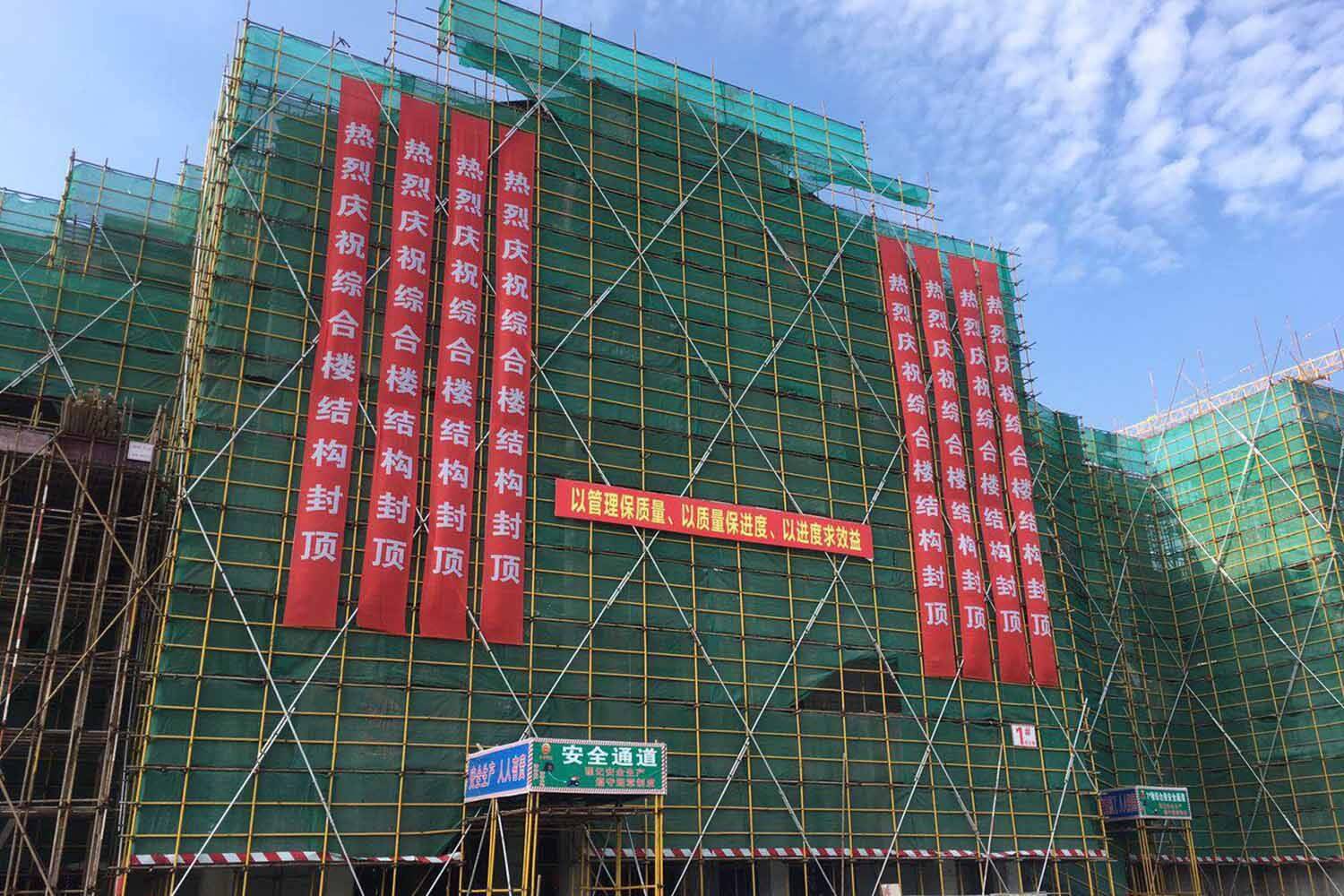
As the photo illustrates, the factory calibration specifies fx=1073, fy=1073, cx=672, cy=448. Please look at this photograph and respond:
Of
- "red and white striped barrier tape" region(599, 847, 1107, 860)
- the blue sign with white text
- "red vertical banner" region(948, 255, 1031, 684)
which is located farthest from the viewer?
"red vertical banner" region(948, 255, 1031, 684)

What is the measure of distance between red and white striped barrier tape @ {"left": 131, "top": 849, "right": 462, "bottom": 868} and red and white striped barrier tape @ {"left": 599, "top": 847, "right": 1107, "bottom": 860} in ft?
9.91

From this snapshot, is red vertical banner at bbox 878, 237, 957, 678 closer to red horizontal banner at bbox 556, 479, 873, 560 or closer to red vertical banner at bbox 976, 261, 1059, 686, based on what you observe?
red horizontal banner at bbox 556, 479, 873, 560

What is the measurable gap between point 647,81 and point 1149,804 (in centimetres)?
2018

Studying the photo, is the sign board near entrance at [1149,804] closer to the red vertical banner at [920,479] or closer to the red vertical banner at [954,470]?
the red vertical banner at [954,470]

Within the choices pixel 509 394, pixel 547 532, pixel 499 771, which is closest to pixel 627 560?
pixel 547 532

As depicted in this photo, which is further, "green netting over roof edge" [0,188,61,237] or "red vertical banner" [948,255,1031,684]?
"red vertical banner" [948,255,1031,684]

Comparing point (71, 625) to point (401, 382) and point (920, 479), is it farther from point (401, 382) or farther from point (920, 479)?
point (920, 479)

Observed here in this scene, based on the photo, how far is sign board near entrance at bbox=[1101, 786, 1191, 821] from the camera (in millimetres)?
24719

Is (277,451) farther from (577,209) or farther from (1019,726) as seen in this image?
(1019,726)

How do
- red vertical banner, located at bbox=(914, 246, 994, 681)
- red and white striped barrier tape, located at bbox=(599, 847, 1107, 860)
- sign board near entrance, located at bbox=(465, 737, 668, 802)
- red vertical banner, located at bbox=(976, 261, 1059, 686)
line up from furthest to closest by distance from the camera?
1. red vertical banner, located at bbox=(976, 261, 1059, 686)
2. red vertical banner, located at bbox=(914, 246, 994, 681)
3. red and white striped barrier tape, located at bbox=(599, 847, 1107, 860)
4. sign board near entrance, located at bbox=(465, 737, 668, 802)

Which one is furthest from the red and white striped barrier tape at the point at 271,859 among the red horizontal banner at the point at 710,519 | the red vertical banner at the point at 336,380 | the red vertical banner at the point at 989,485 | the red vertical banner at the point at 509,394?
the red vertical banner at the point at 989,485

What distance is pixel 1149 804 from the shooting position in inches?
976

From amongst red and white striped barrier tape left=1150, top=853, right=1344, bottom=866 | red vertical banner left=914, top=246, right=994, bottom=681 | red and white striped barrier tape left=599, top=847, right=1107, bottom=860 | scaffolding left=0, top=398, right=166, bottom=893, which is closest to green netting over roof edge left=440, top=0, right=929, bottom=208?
red vertical banner left=914, top=246, right=994, bottom=681

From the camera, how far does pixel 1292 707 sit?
3000cm
